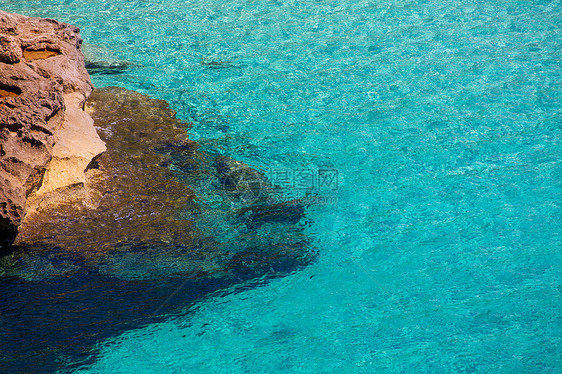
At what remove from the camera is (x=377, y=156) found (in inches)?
223

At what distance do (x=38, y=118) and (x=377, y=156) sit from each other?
3640 mm

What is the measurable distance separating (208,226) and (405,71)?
438cm

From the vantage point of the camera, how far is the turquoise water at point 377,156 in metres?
3.64

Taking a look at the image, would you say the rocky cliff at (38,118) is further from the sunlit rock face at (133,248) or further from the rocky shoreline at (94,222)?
the sunlit rock face at (133,248)

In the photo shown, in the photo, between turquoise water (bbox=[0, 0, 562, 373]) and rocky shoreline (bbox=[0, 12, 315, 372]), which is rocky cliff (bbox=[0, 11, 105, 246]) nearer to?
rocky shoreline (bbox=[0, 12, 315, 372])

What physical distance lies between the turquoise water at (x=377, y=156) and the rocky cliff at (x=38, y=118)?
145cm

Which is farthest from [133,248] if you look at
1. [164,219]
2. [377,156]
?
[377,156]

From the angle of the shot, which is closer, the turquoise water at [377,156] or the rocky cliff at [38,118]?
the turquoise water at [377,156]

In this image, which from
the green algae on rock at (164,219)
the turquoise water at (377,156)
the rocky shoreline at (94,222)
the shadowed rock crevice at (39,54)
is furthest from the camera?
the shadowed rock crevice at (39,54)

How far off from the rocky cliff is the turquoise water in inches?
57.0

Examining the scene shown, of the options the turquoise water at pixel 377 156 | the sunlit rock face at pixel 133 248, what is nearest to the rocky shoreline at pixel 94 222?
the sunlit rock face at pixel 133 248

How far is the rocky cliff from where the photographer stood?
13.3ft

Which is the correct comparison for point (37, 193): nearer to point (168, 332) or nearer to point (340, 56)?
point (168, 332)

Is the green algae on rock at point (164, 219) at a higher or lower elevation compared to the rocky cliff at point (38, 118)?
lower
